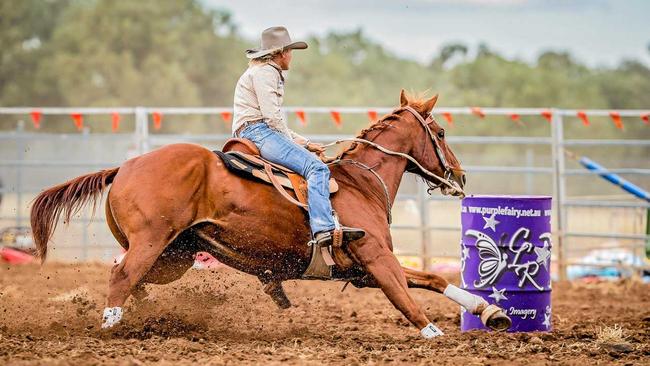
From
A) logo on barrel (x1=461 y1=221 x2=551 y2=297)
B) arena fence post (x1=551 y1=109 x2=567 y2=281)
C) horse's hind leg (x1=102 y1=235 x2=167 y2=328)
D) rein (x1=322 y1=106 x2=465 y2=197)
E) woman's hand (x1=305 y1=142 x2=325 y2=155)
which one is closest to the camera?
horse's hind leg (x1=102 y1=235 x2=167 y2=328)

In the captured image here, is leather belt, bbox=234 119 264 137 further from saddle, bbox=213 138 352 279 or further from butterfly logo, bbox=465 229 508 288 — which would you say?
butterfly logo, bbox=465 229 508 288

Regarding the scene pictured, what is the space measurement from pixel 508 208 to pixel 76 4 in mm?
53671

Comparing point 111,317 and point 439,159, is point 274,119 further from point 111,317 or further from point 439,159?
point 111,317

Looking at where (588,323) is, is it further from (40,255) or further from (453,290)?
(40,255)

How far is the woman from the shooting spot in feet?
21.7

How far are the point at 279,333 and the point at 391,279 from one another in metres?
1.09

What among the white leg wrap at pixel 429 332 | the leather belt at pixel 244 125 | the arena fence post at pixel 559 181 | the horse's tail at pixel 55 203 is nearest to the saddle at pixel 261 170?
the leather belt at pixel 244 125

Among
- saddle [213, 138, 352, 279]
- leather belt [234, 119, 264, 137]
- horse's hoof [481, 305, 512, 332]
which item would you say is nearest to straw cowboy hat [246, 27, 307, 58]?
leather belt [234, 119, 264, 137]

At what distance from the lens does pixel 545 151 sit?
34500mm

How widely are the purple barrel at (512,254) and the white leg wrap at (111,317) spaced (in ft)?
9.29

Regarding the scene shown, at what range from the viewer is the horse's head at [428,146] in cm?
738

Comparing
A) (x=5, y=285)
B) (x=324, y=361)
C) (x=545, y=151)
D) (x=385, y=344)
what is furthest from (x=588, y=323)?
(x=545, y=151)

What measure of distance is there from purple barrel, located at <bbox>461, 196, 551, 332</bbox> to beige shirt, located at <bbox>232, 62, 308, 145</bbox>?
1.72 meters

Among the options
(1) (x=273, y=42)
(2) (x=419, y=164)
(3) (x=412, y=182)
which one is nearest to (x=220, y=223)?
(1) (x=273, y=42)
